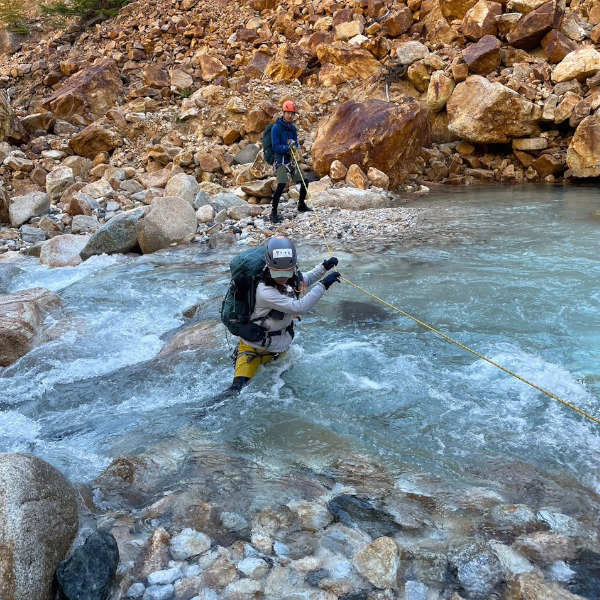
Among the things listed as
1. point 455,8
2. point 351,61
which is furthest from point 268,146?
point 455,8

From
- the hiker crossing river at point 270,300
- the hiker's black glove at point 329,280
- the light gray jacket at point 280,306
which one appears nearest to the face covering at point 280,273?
the hiker crossing river at point 270,300

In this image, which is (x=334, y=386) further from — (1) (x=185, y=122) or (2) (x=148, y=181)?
(1) (x=185, y=122)

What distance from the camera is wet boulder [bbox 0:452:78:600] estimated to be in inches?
98.7

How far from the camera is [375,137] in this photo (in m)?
13.5

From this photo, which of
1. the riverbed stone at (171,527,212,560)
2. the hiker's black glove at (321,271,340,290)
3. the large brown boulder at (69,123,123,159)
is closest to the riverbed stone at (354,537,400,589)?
the riverbed stone at (171,527,212,560)

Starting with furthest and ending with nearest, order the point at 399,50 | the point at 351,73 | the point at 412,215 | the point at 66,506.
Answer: the point at 351,73, the point at 399,50, the point at 412,215, the point at 66,506

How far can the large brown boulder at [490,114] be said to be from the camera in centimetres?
1434

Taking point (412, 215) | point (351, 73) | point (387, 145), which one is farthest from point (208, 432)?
point (351, 73)

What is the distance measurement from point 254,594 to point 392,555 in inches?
29.1

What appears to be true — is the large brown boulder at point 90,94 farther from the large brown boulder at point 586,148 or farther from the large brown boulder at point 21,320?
the large brown boulder at point 586,148

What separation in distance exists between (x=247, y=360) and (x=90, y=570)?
101 inches

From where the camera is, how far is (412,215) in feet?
36.9

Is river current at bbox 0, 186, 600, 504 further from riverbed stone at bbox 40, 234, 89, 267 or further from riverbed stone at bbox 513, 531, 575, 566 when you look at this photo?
riverbed stone at bbox 40, 234, 89, 267

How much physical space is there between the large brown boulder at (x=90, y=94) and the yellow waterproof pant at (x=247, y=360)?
17211 mm
